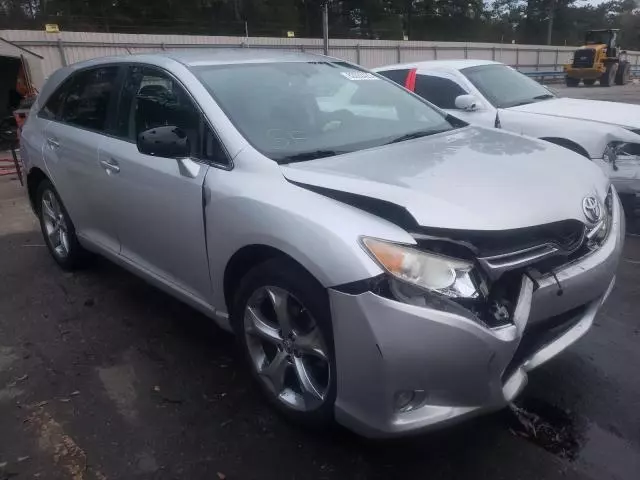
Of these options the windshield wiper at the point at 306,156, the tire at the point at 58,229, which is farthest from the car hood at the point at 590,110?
the tire at the point at 58,229

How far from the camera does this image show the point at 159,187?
3.17 metres

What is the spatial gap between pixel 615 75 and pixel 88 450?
106 ft

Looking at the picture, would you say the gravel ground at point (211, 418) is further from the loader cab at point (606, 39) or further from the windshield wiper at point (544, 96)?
the loader cab at point (606, 39)

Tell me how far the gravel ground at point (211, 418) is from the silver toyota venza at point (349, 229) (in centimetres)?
26

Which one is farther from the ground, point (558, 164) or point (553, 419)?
point (558, 164)

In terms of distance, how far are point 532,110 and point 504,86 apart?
715 mm

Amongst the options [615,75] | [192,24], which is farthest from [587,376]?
[192,24]

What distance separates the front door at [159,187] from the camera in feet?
9.81

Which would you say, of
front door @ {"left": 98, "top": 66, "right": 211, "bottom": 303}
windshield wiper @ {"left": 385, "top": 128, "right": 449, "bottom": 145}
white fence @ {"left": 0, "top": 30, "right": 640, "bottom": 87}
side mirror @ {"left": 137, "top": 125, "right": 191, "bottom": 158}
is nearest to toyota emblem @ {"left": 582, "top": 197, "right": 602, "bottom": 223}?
windshield wiper @ {"left": 385, "top": 128, "right": 449, "bottom": 145}

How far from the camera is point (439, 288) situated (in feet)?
6.94

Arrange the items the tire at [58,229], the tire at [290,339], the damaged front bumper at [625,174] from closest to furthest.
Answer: the tire at [290,339] < the tire at [58,229] < the damaged front bumper at [625,174]

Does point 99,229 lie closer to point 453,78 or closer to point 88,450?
point 88,450

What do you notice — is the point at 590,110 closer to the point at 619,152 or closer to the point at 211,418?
the point at 619,152

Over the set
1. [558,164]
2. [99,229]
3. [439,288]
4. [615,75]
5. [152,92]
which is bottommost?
[615,75]
